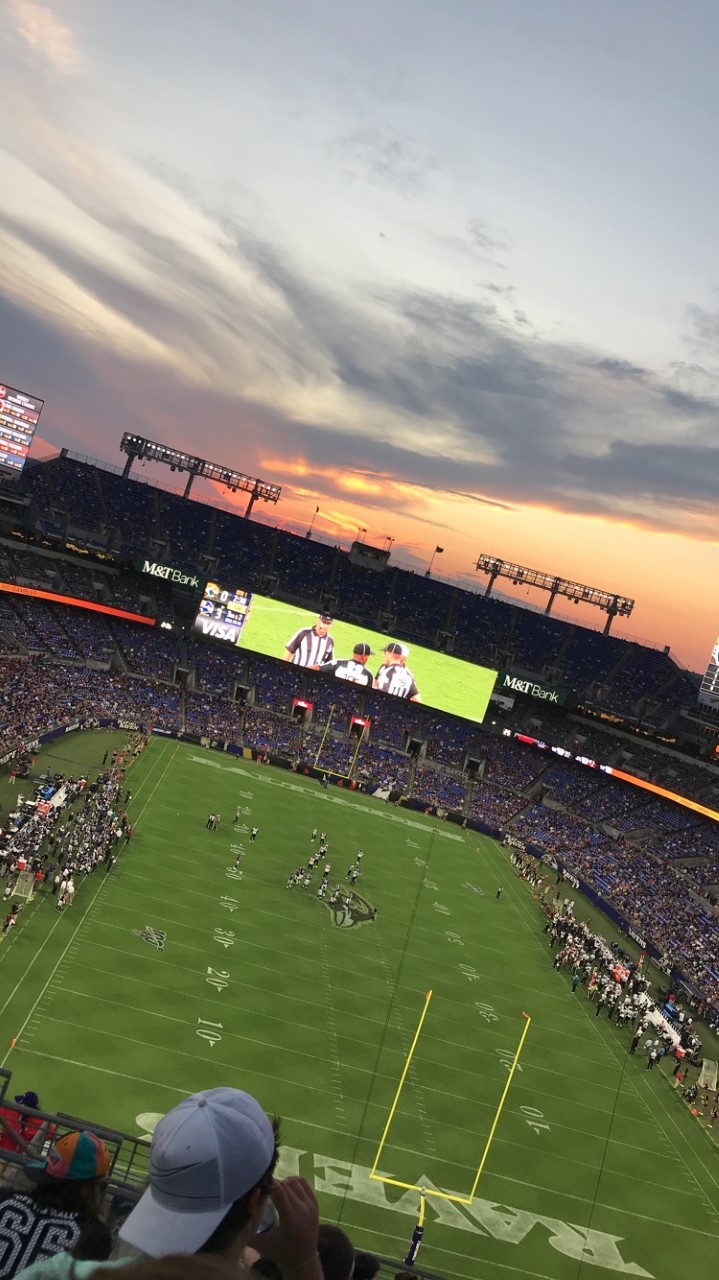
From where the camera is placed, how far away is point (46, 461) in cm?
7500

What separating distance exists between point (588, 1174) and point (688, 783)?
46811 millimetres

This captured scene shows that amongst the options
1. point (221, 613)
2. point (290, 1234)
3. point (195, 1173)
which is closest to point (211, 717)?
point (221, 613)

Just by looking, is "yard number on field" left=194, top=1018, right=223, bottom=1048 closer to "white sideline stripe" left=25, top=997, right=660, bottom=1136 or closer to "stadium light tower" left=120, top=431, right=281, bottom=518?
"white sideline stripe" left=25, top=997, right=660, bottom=1136

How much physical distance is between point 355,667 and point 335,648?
7.12ft

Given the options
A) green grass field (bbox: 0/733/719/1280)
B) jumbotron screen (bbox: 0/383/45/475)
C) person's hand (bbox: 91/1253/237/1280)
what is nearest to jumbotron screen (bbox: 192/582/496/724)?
jumbotron screen (bbox: 0/383/45/475)

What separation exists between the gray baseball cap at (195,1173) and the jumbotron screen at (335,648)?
64.2 metres

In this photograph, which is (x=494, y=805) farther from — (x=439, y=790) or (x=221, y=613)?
(x=221, y=613)

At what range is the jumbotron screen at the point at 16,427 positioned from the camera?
57969 millimetres

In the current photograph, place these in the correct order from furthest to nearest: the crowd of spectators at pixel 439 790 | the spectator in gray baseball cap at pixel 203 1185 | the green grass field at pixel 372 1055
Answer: the crowd of spectators at pixel 439 790, the green grass field at pixel 372 1055, the spectator in gray baseball cap at pixel 203 1185

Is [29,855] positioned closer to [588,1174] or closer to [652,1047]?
[588,1174]

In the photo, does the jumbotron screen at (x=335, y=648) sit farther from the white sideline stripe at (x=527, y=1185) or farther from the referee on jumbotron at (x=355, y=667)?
the white sideline stripe at (x=527, y=1185)

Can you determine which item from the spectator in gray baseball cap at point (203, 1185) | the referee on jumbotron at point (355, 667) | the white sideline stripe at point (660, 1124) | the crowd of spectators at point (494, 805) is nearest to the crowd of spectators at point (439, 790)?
the crowd of spectators at point (494, 805)

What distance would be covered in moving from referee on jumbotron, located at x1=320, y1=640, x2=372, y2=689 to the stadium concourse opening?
28cm

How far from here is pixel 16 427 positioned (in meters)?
58.8
